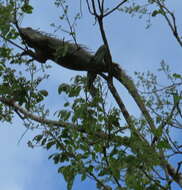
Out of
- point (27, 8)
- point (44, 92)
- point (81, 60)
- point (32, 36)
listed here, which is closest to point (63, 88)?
point (27, 8)

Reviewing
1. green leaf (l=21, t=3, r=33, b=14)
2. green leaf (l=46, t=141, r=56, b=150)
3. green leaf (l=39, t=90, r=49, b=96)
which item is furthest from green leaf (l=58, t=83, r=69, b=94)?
green leaf (l=39, t=90, r=49, b=96)

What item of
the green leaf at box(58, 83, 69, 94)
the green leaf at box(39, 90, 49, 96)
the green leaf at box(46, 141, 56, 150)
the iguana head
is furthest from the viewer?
the iguana head

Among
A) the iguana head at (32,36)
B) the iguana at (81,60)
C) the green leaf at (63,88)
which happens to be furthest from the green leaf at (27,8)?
the iguana head at (32,36)

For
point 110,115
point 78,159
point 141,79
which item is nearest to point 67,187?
point 78,159

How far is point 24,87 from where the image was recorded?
6738 millimetres

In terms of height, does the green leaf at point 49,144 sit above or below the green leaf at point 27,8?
below

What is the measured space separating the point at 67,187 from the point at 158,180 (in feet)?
2.95

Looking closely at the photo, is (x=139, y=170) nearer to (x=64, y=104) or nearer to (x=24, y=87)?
(x=64, y=104)

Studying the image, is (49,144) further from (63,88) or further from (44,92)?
(44,92)

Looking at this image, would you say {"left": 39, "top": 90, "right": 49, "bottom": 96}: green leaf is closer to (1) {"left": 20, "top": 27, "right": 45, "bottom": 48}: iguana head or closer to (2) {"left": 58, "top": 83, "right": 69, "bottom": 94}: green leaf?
(2) {"left": 58, "top": 83, "right": 69, "bottom": 94}: green leaf

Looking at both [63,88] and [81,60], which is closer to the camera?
[63,88]

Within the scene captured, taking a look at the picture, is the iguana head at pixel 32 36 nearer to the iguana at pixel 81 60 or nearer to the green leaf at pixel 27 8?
the iguana at pixel 81 60

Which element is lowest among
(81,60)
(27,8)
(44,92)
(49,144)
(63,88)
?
(49,144)

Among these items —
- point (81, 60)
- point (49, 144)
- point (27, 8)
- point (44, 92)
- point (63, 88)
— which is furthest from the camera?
point (81, 60)
